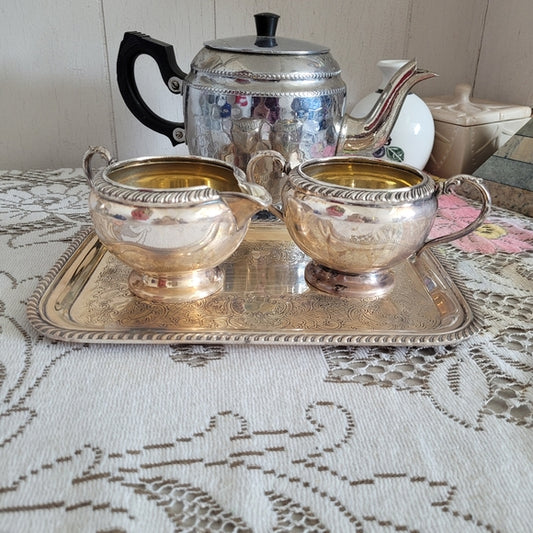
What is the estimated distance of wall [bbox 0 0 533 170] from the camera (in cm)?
73

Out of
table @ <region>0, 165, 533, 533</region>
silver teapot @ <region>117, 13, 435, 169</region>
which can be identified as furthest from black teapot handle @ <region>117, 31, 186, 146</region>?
table @ <region>0, 165, 533, 533</region>

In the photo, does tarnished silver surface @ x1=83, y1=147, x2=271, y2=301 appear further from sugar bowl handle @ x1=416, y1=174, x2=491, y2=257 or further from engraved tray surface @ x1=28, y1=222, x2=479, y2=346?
sugar bowl handle @ x1=416, y1=174, x2=491, y2=257

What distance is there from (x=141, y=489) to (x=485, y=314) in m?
0.27

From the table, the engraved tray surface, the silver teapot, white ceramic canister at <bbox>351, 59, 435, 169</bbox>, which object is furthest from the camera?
white ceramic canister at <bbox>351, 59, 435, 169</bbox>

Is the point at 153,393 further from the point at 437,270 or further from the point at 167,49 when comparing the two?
the point at 167,49

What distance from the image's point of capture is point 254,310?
382 mm

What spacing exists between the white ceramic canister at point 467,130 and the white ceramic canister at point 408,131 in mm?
34

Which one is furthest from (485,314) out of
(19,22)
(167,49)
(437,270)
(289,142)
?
(19,22)

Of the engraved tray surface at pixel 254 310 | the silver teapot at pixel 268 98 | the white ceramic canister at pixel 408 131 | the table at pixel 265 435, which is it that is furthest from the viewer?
the white ceramic canister at pixel 408 131

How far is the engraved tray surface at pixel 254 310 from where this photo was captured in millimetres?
347

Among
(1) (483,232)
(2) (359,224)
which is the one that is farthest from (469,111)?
(2) (359,224)

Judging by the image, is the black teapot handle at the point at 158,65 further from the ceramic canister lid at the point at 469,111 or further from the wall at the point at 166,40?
the ceramic canister lid at the point at 469,111

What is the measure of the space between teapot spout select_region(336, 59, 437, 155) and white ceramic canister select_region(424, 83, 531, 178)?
20 cm

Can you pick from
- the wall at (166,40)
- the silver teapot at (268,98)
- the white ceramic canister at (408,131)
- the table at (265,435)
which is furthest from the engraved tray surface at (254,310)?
the wall at (166,40)
